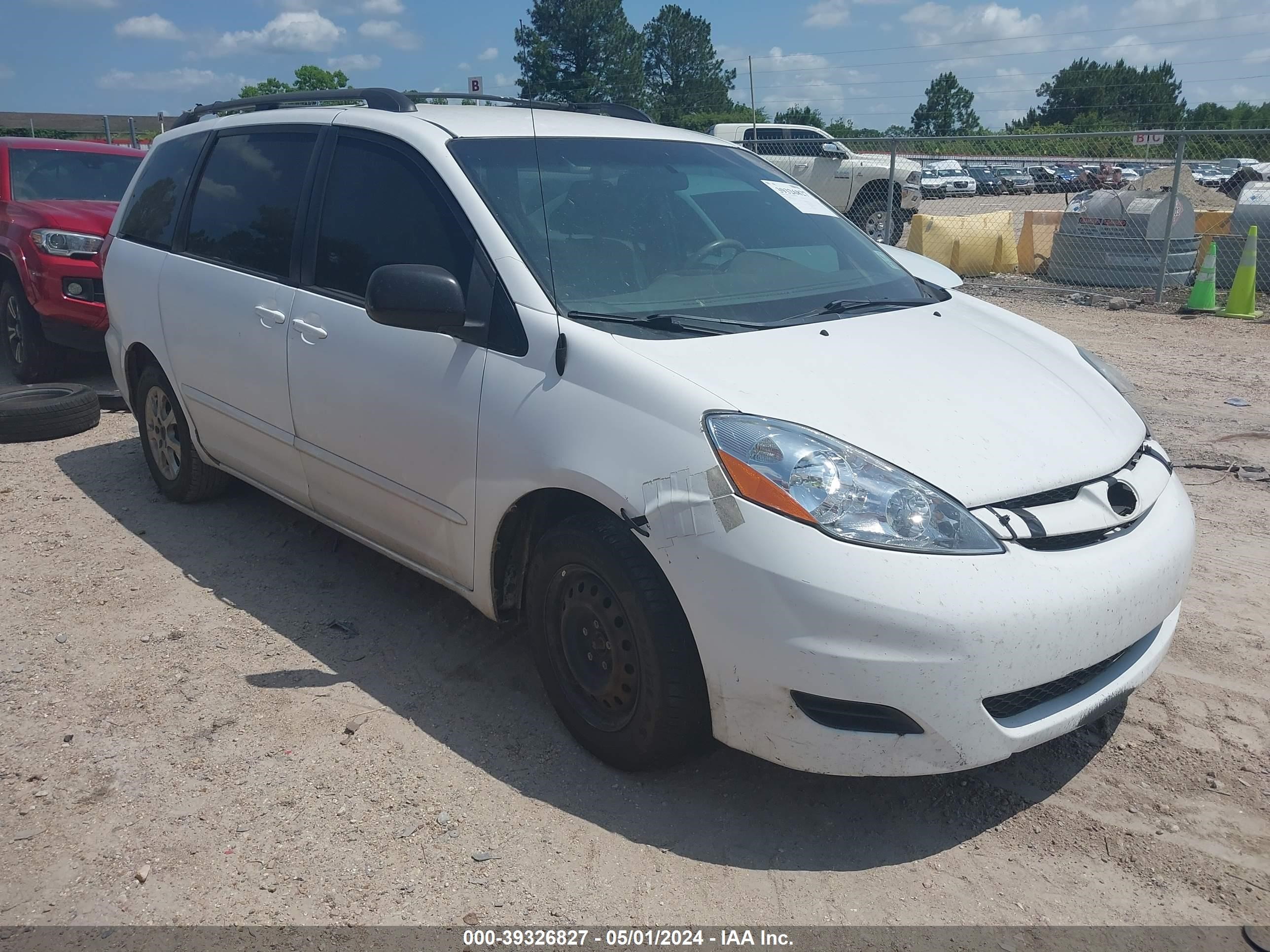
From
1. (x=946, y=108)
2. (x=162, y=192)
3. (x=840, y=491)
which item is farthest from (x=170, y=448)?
(x=946, y=108)

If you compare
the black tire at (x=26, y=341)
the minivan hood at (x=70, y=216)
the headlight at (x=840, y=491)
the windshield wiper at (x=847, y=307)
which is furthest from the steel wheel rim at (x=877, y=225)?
the headlight at (x=840, y=491)

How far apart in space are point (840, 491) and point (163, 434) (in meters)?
4.01

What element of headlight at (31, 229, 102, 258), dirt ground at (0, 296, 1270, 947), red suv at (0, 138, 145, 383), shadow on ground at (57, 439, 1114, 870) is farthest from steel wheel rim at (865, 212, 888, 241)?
shadow on ground at (57, 439, 1114, 870)

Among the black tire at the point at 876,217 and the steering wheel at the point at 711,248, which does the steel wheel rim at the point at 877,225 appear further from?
the steering wheel at the point at 711,248

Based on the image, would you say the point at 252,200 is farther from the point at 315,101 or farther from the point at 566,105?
the point at 566,105

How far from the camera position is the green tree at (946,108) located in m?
74.6

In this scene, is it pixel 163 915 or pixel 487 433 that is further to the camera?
pixel 487 433

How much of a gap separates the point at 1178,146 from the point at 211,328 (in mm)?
10411

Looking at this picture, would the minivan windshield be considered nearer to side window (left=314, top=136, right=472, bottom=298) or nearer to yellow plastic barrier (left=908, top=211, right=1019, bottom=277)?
side window (left=314, top=136, right=472, bottom=298)

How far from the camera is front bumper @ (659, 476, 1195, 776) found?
238 centimetres

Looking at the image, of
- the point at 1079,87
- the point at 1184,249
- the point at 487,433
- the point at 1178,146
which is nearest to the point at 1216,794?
the point at 487,433

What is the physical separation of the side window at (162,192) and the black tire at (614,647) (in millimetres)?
3071

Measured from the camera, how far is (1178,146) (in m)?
10.8

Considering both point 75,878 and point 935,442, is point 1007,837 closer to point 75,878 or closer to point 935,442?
point 935,442
